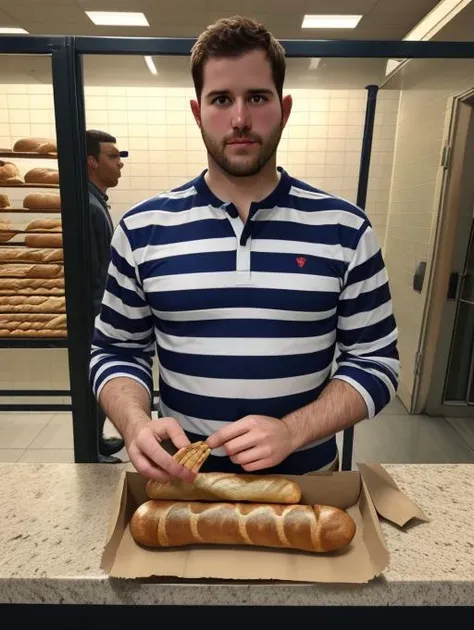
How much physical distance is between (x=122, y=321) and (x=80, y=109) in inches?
37.1

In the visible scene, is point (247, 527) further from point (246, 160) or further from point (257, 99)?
point (257, 99)

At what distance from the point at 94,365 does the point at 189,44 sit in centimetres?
107

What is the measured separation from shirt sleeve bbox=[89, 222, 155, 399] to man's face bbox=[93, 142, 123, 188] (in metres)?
1.41

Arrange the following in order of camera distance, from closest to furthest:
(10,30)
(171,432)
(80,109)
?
(171,432), (80,109), (10,30)

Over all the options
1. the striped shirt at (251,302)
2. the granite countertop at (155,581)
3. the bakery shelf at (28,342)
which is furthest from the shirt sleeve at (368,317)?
the bakery shelf at (28,342)

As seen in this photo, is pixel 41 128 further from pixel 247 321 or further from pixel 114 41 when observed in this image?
pixel 247 321

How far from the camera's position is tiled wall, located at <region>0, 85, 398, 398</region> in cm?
312

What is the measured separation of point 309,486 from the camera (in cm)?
69

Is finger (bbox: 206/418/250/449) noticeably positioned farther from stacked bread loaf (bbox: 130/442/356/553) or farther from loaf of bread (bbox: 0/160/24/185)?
loaf of bread (bbox: 0/160/24/185)

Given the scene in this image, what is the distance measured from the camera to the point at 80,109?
151 centimetres

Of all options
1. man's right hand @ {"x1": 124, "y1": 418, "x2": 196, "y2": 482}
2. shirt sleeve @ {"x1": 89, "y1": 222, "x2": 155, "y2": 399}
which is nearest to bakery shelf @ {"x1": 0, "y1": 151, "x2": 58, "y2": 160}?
shirt sleeve @ {"x1": 89, "y1": 222, "x2": 155, "y2": 399}

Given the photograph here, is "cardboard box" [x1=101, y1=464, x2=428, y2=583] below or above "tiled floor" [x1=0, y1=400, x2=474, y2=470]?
above

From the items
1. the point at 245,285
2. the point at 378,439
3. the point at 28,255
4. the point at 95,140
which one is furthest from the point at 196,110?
the point at 378,439
